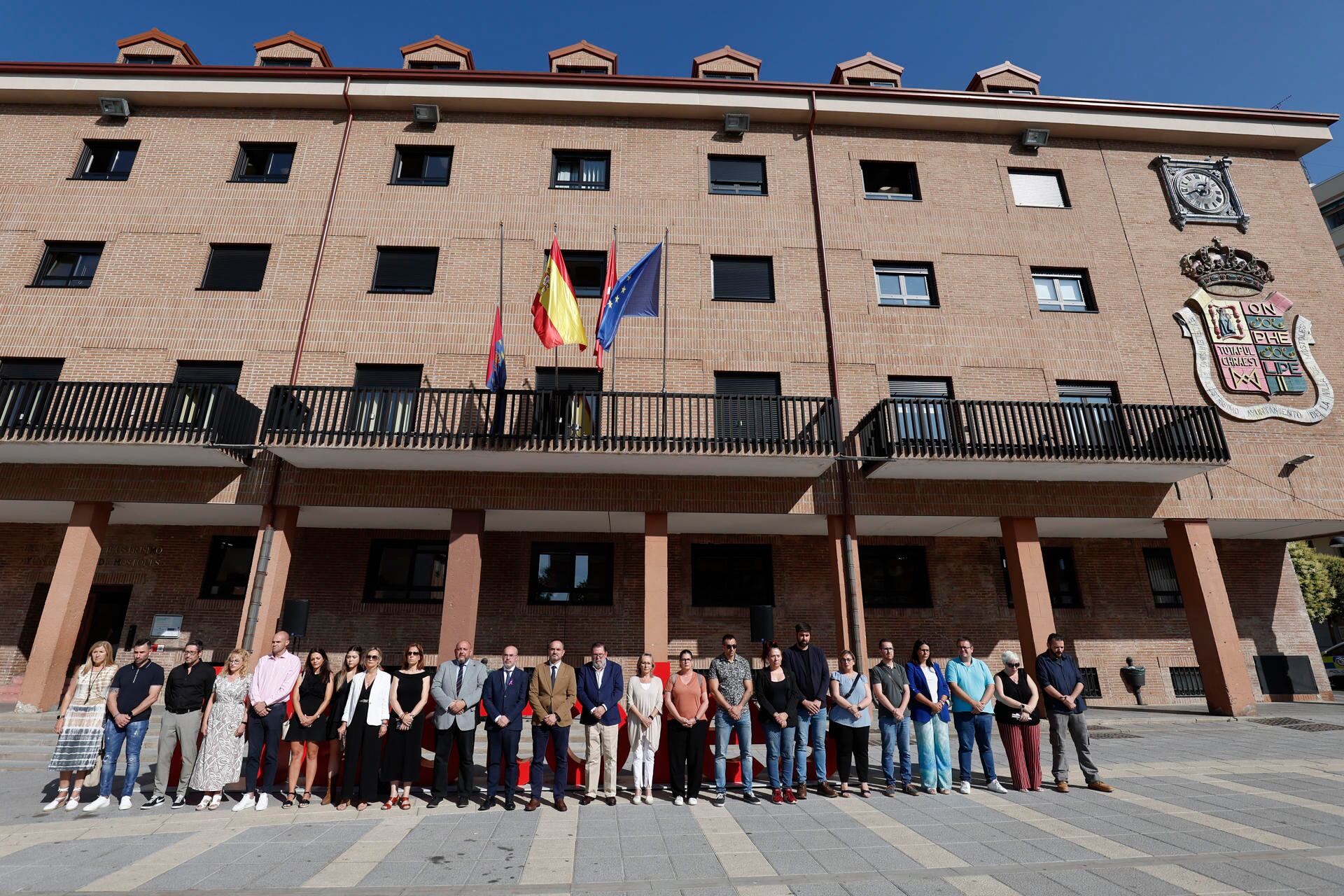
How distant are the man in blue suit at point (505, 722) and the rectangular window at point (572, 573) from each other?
757 centimetres

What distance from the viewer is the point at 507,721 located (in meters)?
6.51

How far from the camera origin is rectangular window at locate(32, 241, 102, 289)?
1418cm

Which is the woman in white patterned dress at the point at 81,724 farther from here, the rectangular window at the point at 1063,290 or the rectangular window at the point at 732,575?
the rectangular window at the point at 1063,290

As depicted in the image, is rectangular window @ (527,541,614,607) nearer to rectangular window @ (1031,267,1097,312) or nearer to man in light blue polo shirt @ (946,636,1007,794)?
man in light blue polo shirt @ (946,636,1007,794)

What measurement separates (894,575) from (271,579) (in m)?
13.6

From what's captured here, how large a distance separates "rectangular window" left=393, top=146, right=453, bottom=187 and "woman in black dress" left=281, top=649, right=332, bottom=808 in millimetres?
12802

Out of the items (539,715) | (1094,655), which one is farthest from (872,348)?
(539,715)

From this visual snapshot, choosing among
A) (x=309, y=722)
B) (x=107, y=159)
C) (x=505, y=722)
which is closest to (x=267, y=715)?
(x=309, y=722)

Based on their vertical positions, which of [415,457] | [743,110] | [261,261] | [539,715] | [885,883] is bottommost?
[885,883]

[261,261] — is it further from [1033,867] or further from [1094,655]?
[1094,655]

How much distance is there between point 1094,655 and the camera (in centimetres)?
1484

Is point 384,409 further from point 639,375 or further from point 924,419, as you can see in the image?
point 924,419

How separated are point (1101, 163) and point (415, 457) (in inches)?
745

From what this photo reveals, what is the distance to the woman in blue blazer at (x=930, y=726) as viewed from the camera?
7.03 meters
